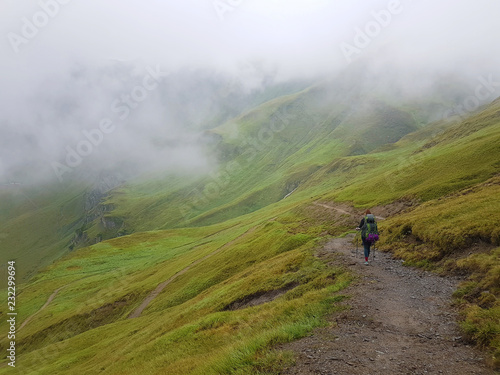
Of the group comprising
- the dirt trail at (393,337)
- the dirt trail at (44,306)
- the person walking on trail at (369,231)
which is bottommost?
the dirt trail at (44,306)

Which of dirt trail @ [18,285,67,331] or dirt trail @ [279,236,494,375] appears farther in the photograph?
dirt trail @ [18,285,67,331]

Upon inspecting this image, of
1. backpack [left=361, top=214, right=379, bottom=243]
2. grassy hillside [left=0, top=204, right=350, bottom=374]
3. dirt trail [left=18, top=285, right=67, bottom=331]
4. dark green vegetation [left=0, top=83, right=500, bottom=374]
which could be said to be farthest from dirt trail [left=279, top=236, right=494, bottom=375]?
dirt trail [left=18, top=285, right=67, bottom=331]

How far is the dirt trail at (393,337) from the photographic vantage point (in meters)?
10.5

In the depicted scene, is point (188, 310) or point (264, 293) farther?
point (188, 310)

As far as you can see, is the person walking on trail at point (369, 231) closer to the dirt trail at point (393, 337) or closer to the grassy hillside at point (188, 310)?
the grassy hillside at point (188, 310)

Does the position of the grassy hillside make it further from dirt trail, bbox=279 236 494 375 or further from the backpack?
the backpack

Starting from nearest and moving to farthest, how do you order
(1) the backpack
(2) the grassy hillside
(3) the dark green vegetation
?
(3) the dark green vegetation
(2) the grassy hillside
(1) the backpack

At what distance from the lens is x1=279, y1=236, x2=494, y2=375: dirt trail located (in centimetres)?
1047

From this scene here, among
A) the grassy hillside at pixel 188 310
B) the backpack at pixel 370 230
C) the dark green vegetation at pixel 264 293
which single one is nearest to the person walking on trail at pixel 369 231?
the backpack at pixel 370 230

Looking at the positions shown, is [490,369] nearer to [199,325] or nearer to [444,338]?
[444,338]

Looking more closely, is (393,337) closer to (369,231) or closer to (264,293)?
(369,231)

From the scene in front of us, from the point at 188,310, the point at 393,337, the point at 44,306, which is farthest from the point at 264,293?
the point at 44,306

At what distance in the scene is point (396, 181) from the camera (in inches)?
3024

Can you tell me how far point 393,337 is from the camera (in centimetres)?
1280
